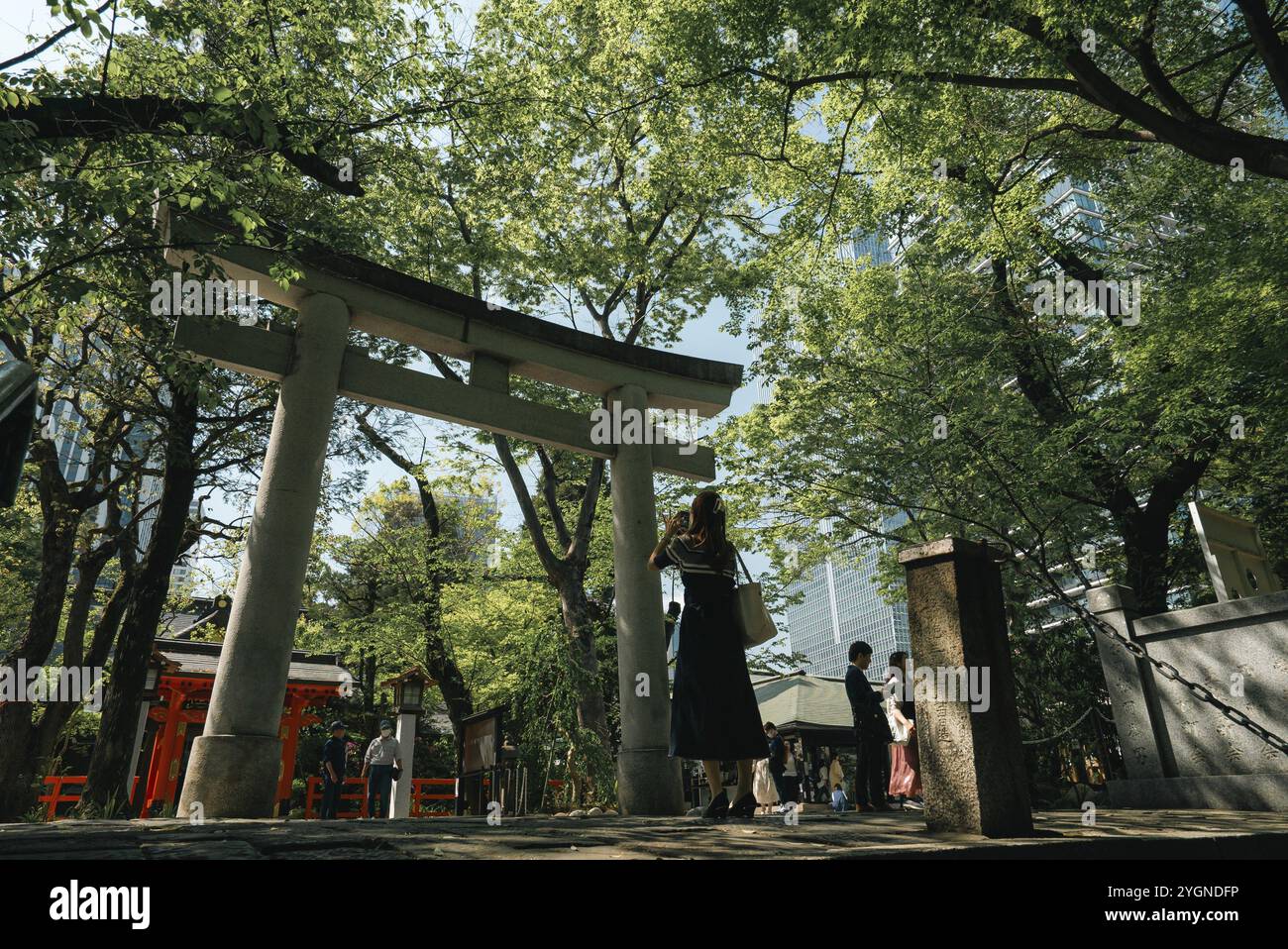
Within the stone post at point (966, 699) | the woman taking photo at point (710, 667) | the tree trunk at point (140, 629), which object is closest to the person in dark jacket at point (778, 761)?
the woman taking photo at point (710, 667)

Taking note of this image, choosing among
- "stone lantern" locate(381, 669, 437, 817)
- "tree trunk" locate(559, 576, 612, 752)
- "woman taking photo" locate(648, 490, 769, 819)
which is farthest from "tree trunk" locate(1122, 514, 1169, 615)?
"stone lantern" locate(381, 669, 437, 817)

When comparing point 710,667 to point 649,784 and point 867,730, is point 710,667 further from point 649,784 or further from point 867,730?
point 867,730

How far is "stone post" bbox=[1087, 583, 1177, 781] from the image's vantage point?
7949 mm

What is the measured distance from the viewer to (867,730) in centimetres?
878

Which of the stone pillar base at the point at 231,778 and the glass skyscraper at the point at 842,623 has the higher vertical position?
the glass skyscraper at the point at 842,623

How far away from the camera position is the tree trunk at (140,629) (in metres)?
10.1

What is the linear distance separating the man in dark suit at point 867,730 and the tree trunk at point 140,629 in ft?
30.2

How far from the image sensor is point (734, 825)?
→ 4.77m

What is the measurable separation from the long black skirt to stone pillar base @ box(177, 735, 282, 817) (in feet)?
9.79

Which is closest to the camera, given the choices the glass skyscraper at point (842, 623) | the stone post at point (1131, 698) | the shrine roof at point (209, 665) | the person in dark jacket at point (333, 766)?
the stone post at point (1131, 698)

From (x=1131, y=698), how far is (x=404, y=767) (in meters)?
12.0

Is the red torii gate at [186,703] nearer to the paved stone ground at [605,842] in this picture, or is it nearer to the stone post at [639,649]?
the stone post at [639,649]

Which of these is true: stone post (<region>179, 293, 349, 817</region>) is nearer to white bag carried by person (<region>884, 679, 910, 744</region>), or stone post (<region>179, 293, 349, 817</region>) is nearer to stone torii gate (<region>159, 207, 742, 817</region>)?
stone torii gate (<region>159, 207, 742, 817</region>)
